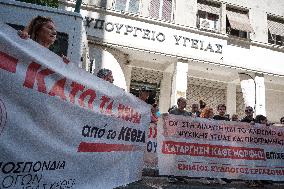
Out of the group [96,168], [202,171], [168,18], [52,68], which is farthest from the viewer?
[168,18]

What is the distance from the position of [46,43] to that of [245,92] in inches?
595

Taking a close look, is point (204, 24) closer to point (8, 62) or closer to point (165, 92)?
point (165, 92)

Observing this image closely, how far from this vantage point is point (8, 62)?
9.29 ft

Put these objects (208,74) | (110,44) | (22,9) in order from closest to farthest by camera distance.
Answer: (22,9), (110,44), (208,74)

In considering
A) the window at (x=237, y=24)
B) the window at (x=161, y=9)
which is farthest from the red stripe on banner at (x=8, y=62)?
the window at (x=237, y=24)

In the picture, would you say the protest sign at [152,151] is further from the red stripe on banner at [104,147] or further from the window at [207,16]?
the window at [207,16]

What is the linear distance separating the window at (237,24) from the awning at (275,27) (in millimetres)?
1663

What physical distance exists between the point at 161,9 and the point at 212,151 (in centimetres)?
1162

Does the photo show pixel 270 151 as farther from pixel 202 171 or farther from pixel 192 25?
pixel 192 25

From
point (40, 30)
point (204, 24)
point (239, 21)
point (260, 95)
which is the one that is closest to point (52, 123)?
point (40, 30)

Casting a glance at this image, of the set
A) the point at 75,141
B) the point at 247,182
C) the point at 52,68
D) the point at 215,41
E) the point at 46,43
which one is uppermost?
the point at 215,41

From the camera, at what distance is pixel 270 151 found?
8070 mm

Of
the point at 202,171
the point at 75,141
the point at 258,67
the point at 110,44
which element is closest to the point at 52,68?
the point at 75,141

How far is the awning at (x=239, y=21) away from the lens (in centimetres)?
1867
